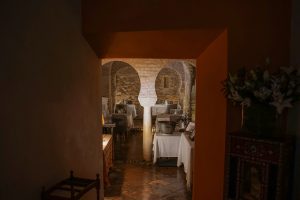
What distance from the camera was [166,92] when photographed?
580 inches

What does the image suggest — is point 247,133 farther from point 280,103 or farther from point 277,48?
point 277,48

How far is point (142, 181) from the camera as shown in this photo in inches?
244

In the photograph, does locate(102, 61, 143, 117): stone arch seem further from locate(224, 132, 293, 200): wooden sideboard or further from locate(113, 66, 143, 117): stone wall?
locate(224, 132, 293, 200): wooden sideboard

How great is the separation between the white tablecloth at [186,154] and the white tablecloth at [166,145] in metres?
0.28

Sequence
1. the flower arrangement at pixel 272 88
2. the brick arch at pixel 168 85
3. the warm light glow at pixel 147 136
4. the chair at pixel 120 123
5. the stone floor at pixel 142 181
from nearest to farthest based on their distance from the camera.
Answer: the flower arrangement at pixel 272 88, the stone floor at pixel 142 181, the warm light glow at pixel 147 136, the chair at pixel 120 123, the brick arch at pixel 168 85

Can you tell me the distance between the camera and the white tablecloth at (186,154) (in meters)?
5.50

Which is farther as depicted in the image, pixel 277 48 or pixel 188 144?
pixel 188 144

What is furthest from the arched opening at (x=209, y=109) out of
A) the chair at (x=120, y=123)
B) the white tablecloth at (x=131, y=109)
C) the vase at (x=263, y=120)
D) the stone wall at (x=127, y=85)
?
the stone wall at (x=127, y=85)

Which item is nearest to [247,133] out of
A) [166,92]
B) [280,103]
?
[280,103]

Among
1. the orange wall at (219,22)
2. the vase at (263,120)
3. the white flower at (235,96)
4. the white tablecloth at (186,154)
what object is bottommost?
the white tablecloth at (186,154)

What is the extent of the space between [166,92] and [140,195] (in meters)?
9.67

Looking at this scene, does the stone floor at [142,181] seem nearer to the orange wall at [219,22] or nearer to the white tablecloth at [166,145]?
the white tablecloth at [166,145]

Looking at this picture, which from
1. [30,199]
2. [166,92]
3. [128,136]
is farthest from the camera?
[166,92]

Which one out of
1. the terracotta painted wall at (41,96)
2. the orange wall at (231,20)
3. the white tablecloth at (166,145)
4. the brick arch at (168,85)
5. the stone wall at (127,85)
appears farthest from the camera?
the brick arch at (168,85)
